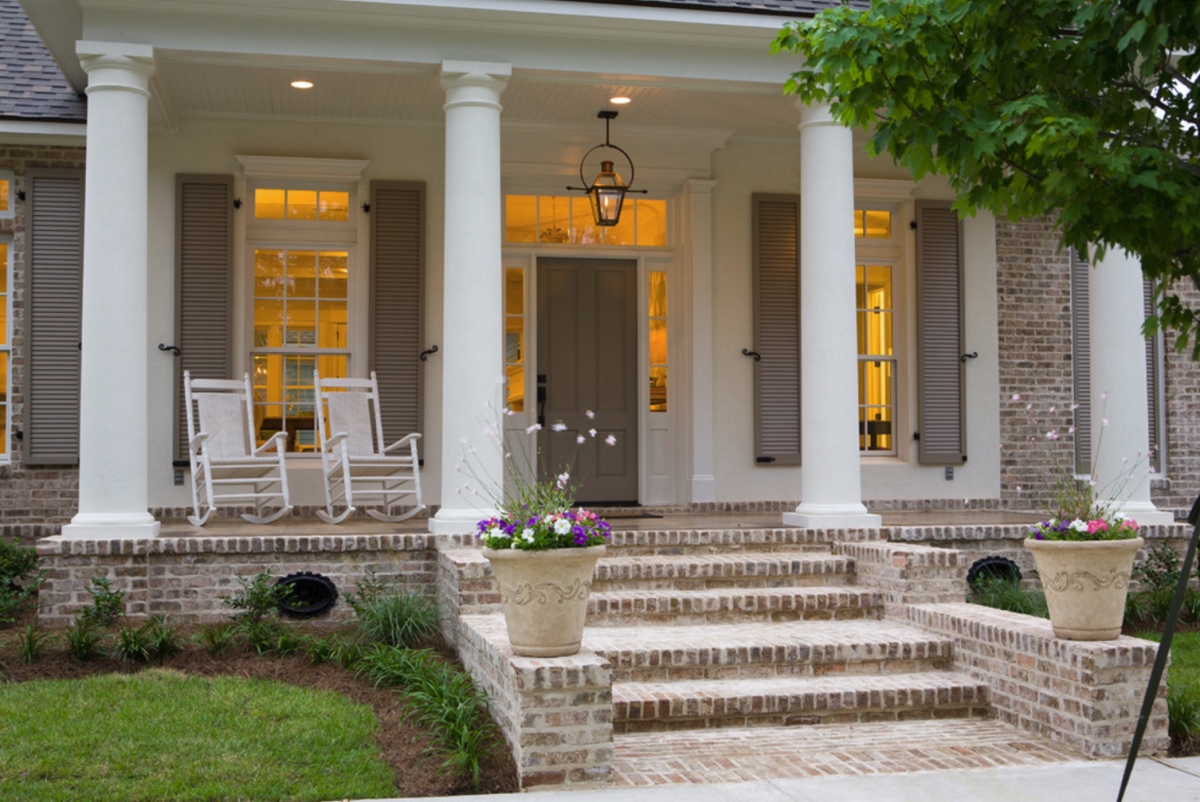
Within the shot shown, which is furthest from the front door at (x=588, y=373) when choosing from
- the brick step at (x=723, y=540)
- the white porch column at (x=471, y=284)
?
the white porch column at (x=471, y=284)

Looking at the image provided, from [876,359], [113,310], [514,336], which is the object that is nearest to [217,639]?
[113,310]

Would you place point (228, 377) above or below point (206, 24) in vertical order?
below

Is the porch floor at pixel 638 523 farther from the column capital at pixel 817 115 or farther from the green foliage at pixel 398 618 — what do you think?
the column capital at pixel 817 115

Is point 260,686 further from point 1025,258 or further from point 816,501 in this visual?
point 1025,258

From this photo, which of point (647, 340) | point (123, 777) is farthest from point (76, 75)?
point (123, 777)

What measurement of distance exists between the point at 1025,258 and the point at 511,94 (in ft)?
16.3

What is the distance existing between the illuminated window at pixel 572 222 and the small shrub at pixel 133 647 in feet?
15.0

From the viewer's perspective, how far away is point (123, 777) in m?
4.33

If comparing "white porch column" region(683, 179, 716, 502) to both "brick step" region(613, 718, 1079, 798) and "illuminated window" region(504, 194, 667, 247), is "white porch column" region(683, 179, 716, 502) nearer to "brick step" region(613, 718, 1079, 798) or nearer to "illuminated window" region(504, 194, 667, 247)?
"illuminated window" region(504, 194, 667, 247)

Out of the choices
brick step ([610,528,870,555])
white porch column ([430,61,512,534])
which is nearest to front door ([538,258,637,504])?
brick step ([610,528,870,555])

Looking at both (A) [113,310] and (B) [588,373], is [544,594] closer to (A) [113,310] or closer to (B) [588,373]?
(A) [113,310]

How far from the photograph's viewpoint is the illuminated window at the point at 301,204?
29.9 ft

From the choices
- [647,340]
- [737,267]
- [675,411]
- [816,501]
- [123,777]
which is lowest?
[123,777]

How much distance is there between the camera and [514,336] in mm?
Answer: 9570
